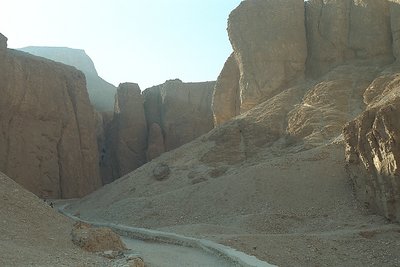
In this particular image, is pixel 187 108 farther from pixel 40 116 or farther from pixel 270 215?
pixel 270 215

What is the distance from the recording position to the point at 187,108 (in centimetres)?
5662

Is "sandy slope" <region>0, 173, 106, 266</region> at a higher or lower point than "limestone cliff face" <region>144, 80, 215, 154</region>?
lower

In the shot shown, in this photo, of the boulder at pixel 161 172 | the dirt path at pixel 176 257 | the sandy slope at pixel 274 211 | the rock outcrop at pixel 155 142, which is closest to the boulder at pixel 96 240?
the dirt path at pixel 176 257

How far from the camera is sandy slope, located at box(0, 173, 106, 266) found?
10666 mm

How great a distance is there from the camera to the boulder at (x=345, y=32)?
33.6 m

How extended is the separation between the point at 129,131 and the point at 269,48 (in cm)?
2190

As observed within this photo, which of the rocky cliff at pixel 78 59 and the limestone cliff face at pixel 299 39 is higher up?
the rocky cliff at pixel 78 59

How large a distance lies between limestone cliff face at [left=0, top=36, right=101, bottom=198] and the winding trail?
22.9 metres

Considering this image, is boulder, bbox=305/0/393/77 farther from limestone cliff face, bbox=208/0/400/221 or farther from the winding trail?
the winding trail

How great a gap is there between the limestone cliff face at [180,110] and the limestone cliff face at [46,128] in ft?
33.3

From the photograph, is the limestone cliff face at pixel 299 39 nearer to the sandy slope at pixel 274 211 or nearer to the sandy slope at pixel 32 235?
the sandy slope at pixel 274 211

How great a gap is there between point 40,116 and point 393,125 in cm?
3126

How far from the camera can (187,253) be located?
15.8 metres

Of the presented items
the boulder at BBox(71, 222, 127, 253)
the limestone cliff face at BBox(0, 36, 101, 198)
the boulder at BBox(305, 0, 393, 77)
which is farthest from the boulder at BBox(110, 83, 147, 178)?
the boulder at BBox(71, 222, 127, 253)
